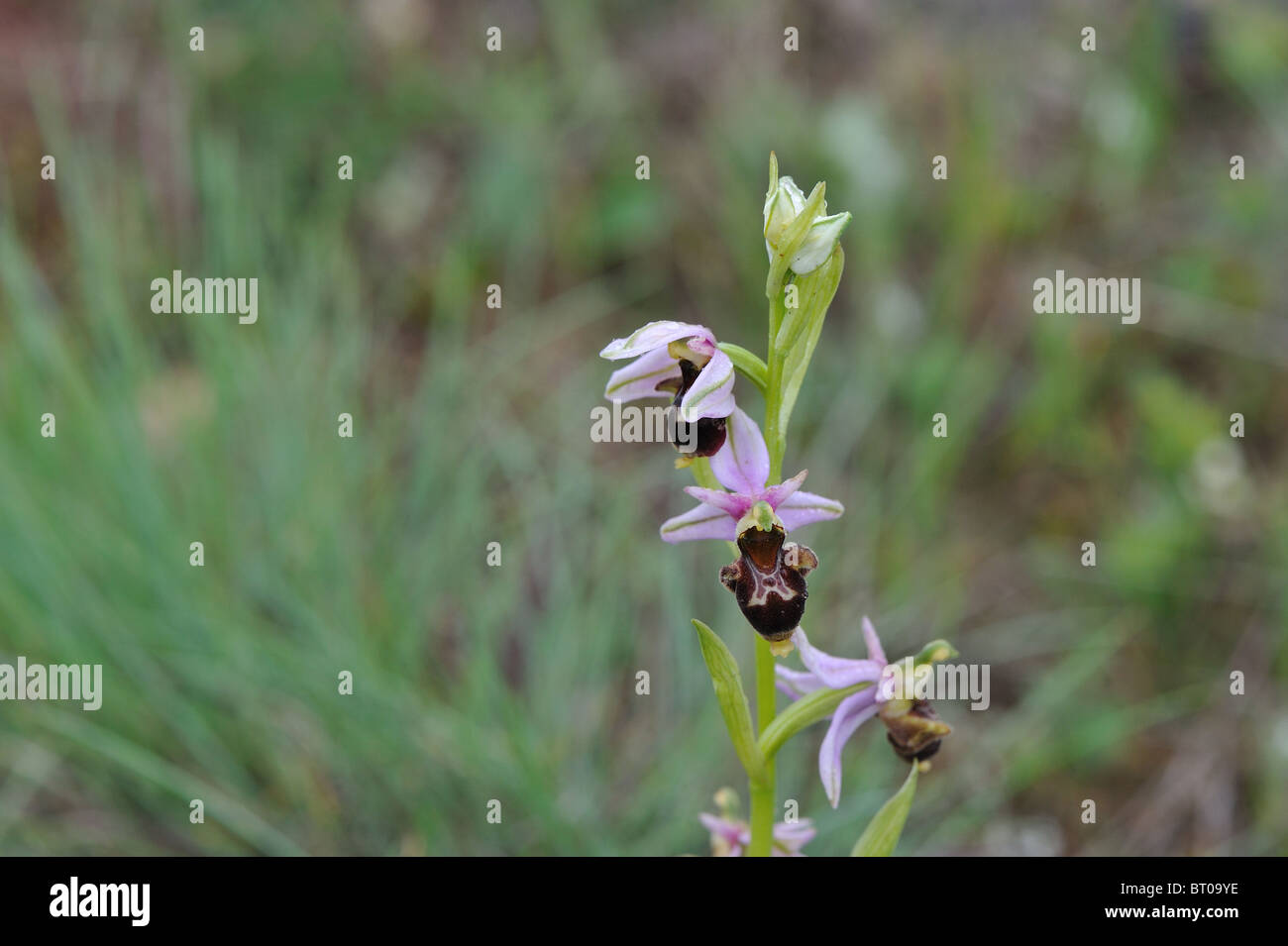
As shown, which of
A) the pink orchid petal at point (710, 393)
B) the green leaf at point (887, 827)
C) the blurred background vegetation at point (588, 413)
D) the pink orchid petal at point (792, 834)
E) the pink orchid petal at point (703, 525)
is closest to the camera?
the pink orchid petal at point (710, 393)

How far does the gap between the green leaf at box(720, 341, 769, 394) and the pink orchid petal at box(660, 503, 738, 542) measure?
7.6 inches

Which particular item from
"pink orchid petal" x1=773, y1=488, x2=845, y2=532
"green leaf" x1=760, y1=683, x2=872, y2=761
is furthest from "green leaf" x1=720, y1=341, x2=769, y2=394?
"green leaf" x1=760, y1=683, x2=872, y2=761

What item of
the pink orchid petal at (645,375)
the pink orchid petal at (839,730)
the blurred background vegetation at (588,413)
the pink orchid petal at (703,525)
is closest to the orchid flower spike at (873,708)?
the pink orchid petal at (839,730)

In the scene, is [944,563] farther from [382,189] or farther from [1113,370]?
[382,189]

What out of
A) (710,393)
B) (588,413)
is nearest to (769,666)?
(710,393)

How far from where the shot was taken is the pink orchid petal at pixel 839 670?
5.69 feet

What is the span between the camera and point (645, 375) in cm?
172

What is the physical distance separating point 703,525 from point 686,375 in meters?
0.22

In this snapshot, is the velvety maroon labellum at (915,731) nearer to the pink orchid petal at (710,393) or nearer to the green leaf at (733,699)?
the green leaf at (733,699)

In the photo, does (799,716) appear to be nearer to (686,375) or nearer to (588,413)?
(686,375)

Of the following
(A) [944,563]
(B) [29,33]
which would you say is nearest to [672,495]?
(A) [944,563]

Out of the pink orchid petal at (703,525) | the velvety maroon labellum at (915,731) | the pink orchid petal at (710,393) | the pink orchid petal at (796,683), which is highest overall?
the pink orchid petal at (710,393)

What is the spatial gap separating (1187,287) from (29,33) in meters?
5.06

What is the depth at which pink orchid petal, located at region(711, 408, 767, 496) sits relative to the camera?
1663 millimetres
